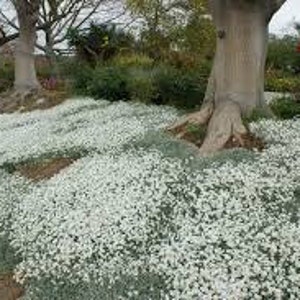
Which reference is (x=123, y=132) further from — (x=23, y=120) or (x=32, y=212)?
(x=23, y=120)

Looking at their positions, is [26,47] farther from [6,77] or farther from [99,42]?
[6,77]

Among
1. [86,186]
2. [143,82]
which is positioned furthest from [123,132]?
[143,82]

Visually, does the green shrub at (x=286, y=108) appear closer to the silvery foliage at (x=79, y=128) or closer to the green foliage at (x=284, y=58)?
the silvery foliage at (x=79, y=128)

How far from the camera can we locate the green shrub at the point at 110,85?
1877 cm

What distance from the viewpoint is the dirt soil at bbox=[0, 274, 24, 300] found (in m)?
7.56

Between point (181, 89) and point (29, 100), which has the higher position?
point (181, 89)

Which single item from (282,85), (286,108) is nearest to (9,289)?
(286,108)

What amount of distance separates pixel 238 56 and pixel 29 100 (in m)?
11.7

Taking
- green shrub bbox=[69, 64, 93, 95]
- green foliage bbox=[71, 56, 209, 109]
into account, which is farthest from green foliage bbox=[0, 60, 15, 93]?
green foliage bbox=[71, 56, 209, 109]

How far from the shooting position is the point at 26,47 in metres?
24.3

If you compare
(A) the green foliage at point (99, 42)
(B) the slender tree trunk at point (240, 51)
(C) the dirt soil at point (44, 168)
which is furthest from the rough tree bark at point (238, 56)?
(A) the green foliage at point (99, 42)

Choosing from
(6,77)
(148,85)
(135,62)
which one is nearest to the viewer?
(148,85)

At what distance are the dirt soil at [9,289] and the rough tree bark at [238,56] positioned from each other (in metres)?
4.60

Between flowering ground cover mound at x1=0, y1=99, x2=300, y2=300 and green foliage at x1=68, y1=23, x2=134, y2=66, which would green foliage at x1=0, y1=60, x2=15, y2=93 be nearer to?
green foliage at x1=68, y1=23, x2=134, y2=66
